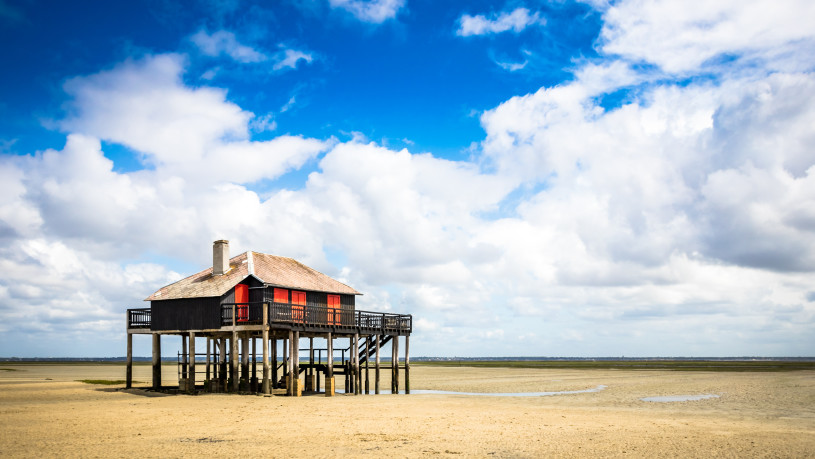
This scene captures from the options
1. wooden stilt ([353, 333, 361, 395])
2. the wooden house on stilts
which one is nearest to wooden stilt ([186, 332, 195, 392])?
the wooden house on stilts

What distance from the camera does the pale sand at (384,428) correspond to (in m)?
15.9

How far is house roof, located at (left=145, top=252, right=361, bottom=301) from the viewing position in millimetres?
33062

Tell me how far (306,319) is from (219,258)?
5598mm

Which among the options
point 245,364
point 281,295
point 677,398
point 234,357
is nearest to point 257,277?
point 281,295

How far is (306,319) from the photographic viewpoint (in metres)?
34.7

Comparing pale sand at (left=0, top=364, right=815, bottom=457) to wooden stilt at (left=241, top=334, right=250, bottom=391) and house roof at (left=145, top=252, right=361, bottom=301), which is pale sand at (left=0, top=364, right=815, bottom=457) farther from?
house roof at (left=145, top=252, right=361, bottom=301)

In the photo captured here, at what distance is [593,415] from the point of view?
82.2 ft

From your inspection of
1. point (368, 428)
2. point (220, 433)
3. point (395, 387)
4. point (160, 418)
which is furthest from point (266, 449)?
point (395, 387)

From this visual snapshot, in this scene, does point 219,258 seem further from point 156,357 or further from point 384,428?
point 384,428

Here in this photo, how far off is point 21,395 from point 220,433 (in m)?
21.8

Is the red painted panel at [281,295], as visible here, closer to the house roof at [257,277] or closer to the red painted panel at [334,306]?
the house roof at [257,277]

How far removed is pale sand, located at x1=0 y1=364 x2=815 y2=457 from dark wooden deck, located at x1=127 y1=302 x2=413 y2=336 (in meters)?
3.76

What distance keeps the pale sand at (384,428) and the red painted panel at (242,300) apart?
4031 millimetres

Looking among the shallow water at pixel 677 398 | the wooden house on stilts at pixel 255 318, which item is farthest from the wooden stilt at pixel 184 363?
the shallow water at pixel 677 398
